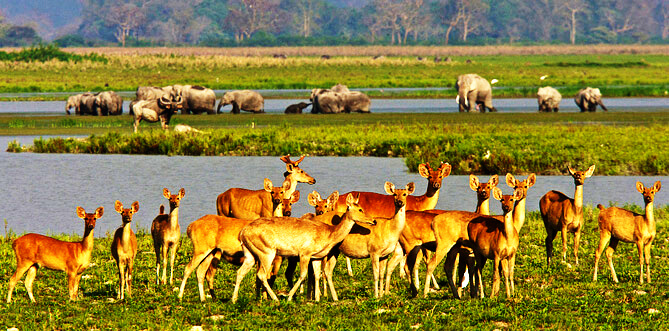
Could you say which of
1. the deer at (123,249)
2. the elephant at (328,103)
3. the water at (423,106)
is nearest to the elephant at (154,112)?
the elephant at (328,103)

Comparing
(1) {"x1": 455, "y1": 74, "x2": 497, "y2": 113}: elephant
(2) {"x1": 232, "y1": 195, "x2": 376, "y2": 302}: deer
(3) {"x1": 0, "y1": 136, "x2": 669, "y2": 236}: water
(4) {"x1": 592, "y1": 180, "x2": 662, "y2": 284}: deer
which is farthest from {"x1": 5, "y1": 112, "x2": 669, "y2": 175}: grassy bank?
(2) {"x1": 232, "y1": 195, "x2": 376, "y2": 302}: deer

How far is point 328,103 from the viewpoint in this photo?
5312 cm

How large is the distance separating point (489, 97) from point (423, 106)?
6685mm

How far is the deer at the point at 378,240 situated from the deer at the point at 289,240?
27 cm

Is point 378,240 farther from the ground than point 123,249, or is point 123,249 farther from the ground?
point 378,240

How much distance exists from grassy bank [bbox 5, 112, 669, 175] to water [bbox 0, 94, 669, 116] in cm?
990

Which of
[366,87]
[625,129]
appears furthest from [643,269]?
[366,87]

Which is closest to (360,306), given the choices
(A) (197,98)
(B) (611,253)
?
(B) (611,253)

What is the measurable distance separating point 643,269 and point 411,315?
4.75 m

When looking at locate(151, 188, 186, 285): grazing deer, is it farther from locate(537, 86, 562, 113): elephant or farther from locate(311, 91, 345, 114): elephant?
locate(537, 86, 562, 113): elephant

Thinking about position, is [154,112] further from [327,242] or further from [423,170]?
[327,242]

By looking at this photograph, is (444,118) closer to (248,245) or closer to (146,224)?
(146,224)

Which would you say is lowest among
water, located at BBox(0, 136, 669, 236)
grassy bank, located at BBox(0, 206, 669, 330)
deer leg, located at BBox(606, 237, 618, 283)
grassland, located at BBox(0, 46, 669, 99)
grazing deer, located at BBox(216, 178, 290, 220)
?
water, located at BBox(0, 136, 669, 236)

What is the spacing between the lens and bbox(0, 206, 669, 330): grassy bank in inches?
448
